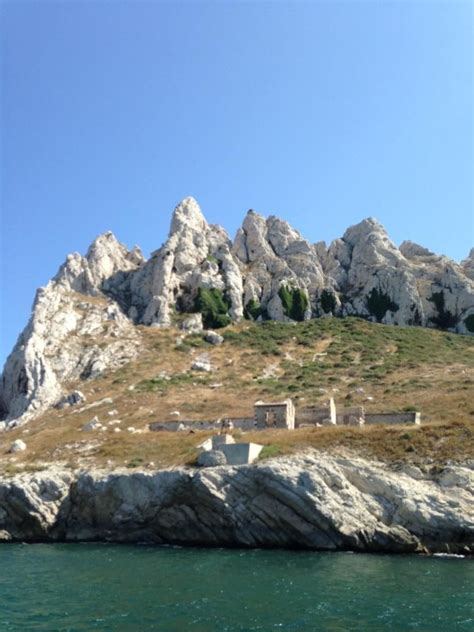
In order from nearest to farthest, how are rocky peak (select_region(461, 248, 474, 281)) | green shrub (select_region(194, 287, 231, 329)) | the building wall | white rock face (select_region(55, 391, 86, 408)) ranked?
1. the building wall
2. white rock face (select_region(55, 391, 86, 408))
3. green shrub (select_region(194, 287, 231, 329))
4. rocky peak (select_region(461, 248, 474, 281))

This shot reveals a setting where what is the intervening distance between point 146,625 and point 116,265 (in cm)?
10293

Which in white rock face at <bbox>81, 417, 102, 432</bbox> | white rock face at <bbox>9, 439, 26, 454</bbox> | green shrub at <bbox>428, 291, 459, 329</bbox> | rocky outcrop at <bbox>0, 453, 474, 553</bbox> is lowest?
rocky outcrop at <bbox>0, 453, 474, 553</bbox>

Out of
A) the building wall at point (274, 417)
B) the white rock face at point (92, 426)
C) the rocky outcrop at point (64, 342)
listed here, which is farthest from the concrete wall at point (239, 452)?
the rocky outcrop at point (64, 342)

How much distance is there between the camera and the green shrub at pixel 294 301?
11119 cm

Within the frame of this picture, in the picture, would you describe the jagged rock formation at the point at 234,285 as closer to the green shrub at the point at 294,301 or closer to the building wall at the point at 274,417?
the green shrub at the point at 294,301

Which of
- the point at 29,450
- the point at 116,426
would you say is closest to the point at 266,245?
the point at 116,426

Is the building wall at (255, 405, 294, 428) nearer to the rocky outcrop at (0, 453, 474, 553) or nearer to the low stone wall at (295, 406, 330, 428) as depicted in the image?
the low stone wall at (295, 406, 330, 428)

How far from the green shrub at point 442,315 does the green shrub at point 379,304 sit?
773 cm

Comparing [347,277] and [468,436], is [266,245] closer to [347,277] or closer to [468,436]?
[347,277]

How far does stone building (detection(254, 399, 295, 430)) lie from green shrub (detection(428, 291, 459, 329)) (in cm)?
6358

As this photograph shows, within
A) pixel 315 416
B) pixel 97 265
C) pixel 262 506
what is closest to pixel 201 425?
pixel 315 416

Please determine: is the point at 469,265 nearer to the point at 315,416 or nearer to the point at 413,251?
the point at 413,251

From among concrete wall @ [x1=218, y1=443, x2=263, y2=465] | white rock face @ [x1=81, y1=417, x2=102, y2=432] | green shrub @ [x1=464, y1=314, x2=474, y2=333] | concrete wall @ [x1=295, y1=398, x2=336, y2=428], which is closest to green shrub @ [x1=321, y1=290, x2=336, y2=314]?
green shrub @ [x1=464, y1=314, x2=474, y2=333]

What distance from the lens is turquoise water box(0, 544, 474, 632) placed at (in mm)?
21562
